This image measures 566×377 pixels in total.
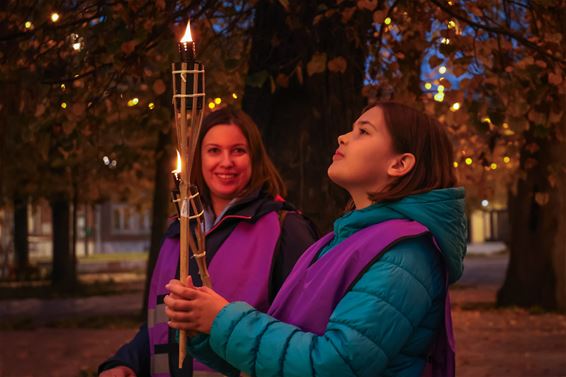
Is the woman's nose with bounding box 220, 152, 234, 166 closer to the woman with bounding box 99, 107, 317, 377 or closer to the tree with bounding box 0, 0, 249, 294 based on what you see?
the woman with bounding box 99, 107, 317, 377

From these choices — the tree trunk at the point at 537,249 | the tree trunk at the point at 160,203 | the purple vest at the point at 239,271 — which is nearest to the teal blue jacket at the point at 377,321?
the purple vest at the point at 239,271

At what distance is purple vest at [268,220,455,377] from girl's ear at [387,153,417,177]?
0.58 feet

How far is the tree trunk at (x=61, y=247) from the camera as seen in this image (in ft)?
84.9

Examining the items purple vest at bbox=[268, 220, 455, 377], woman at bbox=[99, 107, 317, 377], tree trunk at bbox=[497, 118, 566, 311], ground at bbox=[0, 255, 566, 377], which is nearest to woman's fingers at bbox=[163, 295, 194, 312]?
purple vest at bbox=[268, 220, 455, 377]

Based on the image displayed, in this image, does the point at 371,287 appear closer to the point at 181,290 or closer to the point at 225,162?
the point at 181,290

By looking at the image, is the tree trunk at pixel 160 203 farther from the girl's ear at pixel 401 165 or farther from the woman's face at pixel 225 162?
the girl's ear at pixel 401 165

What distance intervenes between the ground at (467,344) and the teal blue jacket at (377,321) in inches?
288

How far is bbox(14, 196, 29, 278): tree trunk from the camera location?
95.1 feet

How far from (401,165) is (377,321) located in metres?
0.52

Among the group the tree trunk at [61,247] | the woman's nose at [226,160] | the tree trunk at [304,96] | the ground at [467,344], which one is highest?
the tree trunk at [304,96]

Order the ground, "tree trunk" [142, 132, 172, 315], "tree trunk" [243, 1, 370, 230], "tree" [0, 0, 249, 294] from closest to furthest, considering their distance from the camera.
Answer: "tree trunk" [243, 1, 370, 230], "tree" [0, 0, 249, 294], the ground, "tree trunk" [142, 132, 172, 315]

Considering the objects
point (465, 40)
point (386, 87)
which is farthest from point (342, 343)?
point (386, 87)

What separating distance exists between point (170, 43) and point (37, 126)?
1.71 meters

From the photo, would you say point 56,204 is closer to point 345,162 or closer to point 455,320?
point 455,320
